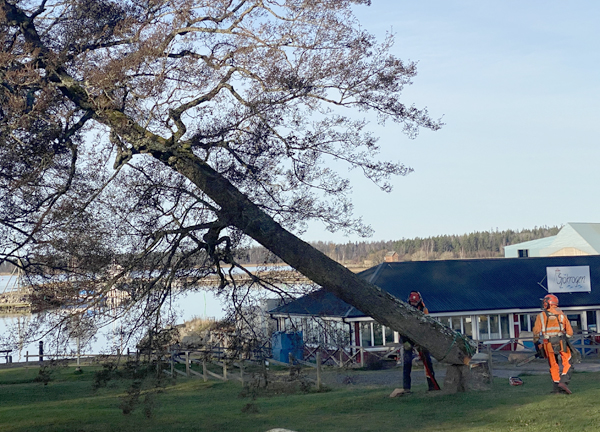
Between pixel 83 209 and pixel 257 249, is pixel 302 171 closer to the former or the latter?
pixel 257 249

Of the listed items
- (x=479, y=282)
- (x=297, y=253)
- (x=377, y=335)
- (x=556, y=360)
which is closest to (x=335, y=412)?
(x=297, y=253)

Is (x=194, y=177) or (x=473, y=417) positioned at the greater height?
(x=194, y=177)

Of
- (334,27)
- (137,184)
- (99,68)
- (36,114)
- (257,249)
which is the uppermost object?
(334,27)

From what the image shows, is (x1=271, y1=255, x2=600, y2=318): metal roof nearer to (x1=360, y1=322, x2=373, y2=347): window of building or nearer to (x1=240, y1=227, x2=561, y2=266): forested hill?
(x1=360, y1=322, x2=373, y2=347): window of building

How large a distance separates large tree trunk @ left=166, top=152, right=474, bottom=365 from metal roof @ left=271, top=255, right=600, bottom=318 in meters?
16.5

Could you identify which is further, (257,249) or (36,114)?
(257,249)

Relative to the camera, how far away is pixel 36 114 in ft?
27.9

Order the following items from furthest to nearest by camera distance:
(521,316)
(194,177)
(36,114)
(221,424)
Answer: (521,316) → (221,424) → (194,177) → (36,114)

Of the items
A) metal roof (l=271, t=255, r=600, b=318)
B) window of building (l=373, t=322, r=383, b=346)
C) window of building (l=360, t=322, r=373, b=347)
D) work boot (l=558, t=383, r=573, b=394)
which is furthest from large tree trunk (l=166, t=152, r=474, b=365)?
window of building (l=373, t=322, r=383, b=346)

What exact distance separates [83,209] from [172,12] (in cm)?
313

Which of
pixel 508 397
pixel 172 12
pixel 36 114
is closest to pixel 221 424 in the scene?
pixel 508 397

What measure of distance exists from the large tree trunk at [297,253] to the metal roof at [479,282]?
1651 cm

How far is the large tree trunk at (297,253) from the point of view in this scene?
9.46 metres

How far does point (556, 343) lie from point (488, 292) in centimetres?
2061
